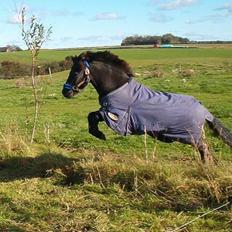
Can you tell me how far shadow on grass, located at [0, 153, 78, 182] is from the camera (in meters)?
7.83

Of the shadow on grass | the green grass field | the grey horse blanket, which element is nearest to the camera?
the green grass field

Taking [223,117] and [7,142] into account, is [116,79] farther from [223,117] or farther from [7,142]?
[223,117]

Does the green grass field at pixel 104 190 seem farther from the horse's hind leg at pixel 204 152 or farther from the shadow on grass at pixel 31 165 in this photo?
the horse's hind leg at pixel 204 152

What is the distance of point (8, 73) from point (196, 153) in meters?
50.1

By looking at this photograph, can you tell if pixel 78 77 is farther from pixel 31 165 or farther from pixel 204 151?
pixel 204 151

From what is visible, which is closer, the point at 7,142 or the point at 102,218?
the point at 102,218

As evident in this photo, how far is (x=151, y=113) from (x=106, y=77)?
93 cm

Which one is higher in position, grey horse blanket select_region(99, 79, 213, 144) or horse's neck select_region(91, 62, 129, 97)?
horse's neck select_region(91, 62, 129, 97)

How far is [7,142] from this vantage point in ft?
29.4

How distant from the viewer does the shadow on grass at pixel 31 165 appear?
7832 mm

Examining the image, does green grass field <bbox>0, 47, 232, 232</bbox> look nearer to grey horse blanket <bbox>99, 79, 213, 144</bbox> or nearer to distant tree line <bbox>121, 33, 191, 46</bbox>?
grey horse blanket <bbox>99, 79, 213, 144</bbox>

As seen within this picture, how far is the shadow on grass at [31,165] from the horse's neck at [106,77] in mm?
1437

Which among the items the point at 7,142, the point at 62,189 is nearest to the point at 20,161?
the point at 7,142

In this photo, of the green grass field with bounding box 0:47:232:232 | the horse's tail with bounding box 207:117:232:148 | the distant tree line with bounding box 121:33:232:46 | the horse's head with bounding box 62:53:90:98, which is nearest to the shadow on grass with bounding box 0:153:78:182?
the green grass field with bounding box 0:47:232:232
